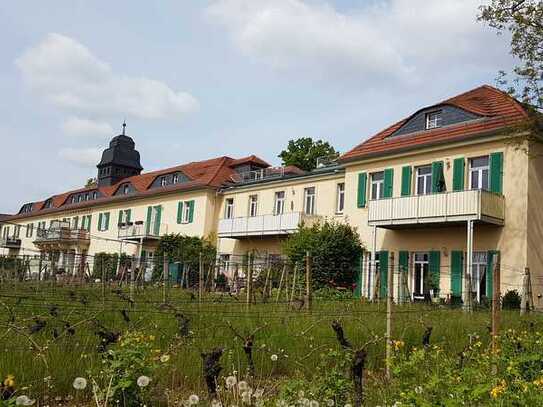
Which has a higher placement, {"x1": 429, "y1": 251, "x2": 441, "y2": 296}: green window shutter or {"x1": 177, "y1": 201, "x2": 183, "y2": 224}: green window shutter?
{"x1": 177, "y1": 201, "x2": 183, "y2": 224}: green window shutter

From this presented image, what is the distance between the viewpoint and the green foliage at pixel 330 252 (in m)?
25.1

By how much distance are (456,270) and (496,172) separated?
3.77 metres

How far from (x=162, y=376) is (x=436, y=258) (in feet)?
59.0

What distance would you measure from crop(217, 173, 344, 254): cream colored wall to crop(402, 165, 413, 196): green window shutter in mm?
3234

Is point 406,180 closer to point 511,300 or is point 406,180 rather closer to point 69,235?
point 511,300

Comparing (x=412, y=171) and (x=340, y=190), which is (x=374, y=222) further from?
(x=340, y=190)

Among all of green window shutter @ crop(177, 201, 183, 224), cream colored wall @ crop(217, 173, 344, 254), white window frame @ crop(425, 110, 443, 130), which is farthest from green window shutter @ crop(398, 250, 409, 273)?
green window shutter @ crop(177, 201, 183, 224)

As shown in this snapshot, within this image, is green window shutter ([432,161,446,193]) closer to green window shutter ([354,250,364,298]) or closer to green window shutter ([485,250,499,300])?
green window shutter ([485,250,499,300])

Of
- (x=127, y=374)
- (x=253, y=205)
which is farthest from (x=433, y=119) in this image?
(x=127, y=374)

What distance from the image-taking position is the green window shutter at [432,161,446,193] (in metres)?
22.8

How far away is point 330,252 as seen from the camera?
82.7 feet

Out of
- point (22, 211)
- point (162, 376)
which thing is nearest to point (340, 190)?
point (162, 376)

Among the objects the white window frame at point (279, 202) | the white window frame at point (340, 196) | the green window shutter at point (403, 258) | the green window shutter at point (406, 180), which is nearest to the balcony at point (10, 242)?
the white window frame at point (279, 202)

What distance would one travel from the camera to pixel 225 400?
4965 mm
